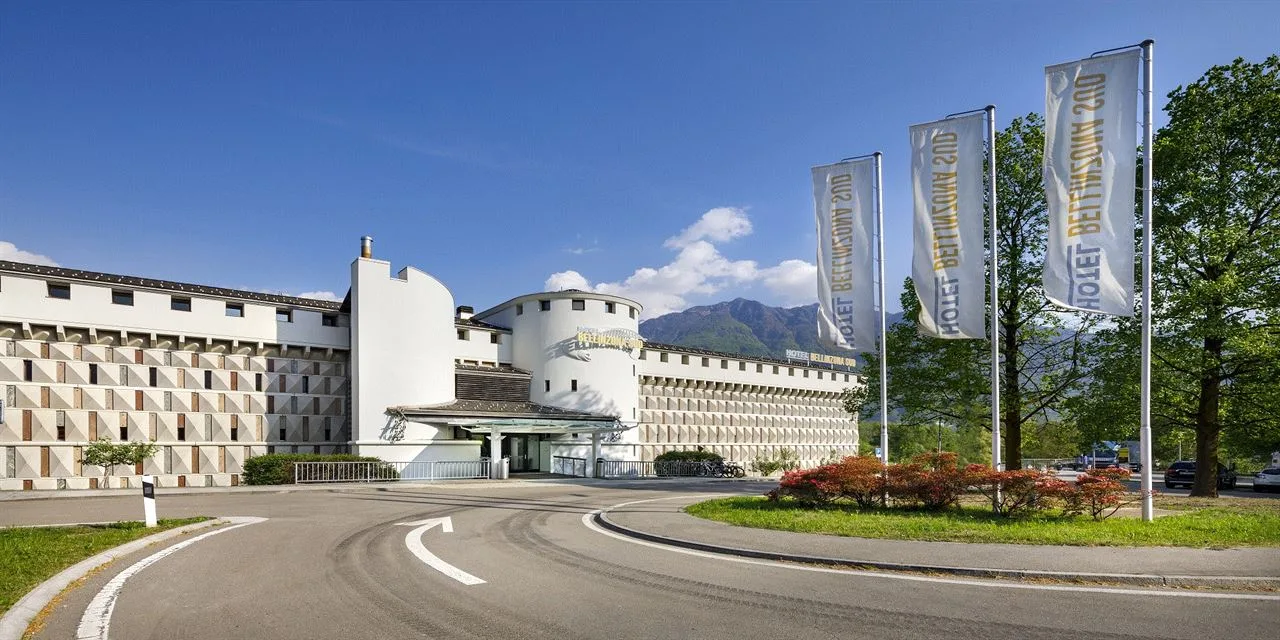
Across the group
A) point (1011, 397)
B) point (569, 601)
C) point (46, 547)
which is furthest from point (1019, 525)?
point (46, 547)

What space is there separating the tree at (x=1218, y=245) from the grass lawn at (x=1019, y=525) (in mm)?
5332

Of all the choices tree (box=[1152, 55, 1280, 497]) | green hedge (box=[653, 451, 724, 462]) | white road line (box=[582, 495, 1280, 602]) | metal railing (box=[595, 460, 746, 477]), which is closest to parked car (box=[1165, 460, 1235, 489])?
tree (box=[1152, 55, 1280, 497])

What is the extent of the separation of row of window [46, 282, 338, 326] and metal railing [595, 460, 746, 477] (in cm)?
1721

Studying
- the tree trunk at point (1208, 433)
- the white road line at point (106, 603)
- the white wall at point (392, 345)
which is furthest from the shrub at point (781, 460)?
the white road line at point (106, 603)

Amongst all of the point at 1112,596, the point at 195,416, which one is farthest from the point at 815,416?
the point at 1112,596

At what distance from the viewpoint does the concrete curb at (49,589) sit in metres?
7.14

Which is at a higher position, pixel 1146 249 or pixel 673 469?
pixel 1146 249

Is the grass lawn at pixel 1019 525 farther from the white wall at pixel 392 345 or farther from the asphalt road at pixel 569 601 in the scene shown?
the white wall at pixel 392 345

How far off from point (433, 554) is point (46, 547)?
20.8 ft

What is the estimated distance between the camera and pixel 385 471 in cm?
3316

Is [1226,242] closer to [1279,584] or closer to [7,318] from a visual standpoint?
[1279,584]

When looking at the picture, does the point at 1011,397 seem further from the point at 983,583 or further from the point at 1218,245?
the point at 983,583

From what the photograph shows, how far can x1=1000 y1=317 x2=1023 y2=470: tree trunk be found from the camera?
2556cm

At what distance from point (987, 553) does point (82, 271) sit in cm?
3744
